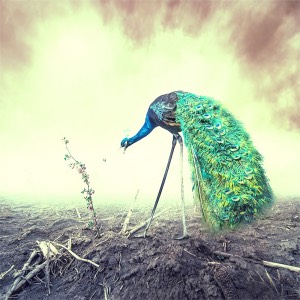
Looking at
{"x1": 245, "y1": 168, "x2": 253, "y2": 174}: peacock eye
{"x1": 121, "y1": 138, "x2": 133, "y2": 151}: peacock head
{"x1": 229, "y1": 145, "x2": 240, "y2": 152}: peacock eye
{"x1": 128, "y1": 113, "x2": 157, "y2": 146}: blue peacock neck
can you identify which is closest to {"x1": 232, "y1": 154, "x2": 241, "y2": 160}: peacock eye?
{"x1": 229, "y1": 145, "x2": 240, "y2": 152}: peacock eye

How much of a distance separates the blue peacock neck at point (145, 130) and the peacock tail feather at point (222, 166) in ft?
3.77

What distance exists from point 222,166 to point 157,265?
2.04 metres

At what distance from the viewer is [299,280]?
3562 mm

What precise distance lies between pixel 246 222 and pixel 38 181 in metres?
19.3

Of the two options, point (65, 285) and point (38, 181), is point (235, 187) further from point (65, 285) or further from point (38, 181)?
point (38, 181)

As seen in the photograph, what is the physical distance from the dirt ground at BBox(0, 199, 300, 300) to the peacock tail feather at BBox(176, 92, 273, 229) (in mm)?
491

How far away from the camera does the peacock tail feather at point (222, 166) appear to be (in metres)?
3.70

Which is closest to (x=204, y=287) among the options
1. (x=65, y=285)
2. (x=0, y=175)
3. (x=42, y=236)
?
(x=65, y=285)

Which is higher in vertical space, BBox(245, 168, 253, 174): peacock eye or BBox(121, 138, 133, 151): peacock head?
BBox(121, 138, 133, 151): peacock head

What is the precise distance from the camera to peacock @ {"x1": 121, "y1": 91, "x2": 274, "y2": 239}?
3.71m

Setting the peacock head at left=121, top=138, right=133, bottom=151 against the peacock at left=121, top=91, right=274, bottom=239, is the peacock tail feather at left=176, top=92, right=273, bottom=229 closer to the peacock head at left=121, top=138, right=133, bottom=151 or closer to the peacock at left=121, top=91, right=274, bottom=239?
the peacock at left=121, top=91, right=274, bottom=239

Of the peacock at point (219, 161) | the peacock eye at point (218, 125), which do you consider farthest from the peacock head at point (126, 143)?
the peacock eye at point (218, 125)

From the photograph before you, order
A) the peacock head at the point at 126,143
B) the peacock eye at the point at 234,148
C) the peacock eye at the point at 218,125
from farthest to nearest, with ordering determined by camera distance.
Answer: the peacock head at the point at 126,143, the peacock eye at the point at 218,125, the peacock eye at the point at 234,148

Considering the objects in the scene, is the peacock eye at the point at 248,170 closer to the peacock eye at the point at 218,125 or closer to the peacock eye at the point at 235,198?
the peacock eye at the point at 235,198
